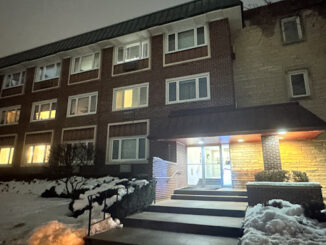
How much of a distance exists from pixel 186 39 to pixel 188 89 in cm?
332

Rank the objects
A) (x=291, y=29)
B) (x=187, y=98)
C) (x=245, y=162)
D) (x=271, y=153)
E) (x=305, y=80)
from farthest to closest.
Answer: (x=291, y=29) < (x=187, y=98) < (x=305, y=80) < (x=245, y=162) < (x=271, y=153)

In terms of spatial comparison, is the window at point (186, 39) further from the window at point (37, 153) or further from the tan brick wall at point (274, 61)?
the window at point (37, 153)

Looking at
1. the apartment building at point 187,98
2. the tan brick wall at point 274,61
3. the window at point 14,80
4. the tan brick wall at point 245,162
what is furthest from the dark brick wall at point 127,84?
the tan brick wall at point 245,162

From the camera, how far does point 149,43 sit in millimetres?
13969

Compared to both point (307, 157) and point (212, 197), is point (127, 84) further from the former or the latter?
point (307, 157)

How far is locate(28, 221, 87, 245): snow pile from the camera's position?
17.1 feet

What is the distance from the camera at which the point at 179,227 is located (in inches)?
245

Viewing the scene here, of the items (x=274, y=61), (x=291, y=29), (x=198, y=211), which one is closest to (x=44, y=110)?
(x=198, y=211)

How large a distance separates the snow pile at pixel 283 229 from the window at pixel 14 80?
20.2 m

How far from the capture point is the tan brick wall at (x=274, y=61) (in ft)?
36.8

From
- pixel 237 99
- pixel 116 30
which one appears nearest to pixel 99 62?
pixel 116 30

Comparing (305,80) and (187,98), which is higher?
(305,80)

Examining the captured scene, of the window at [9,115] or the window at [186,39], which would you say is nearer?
the window at [186,39]

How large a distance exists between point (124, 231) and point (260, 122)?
6.72m
